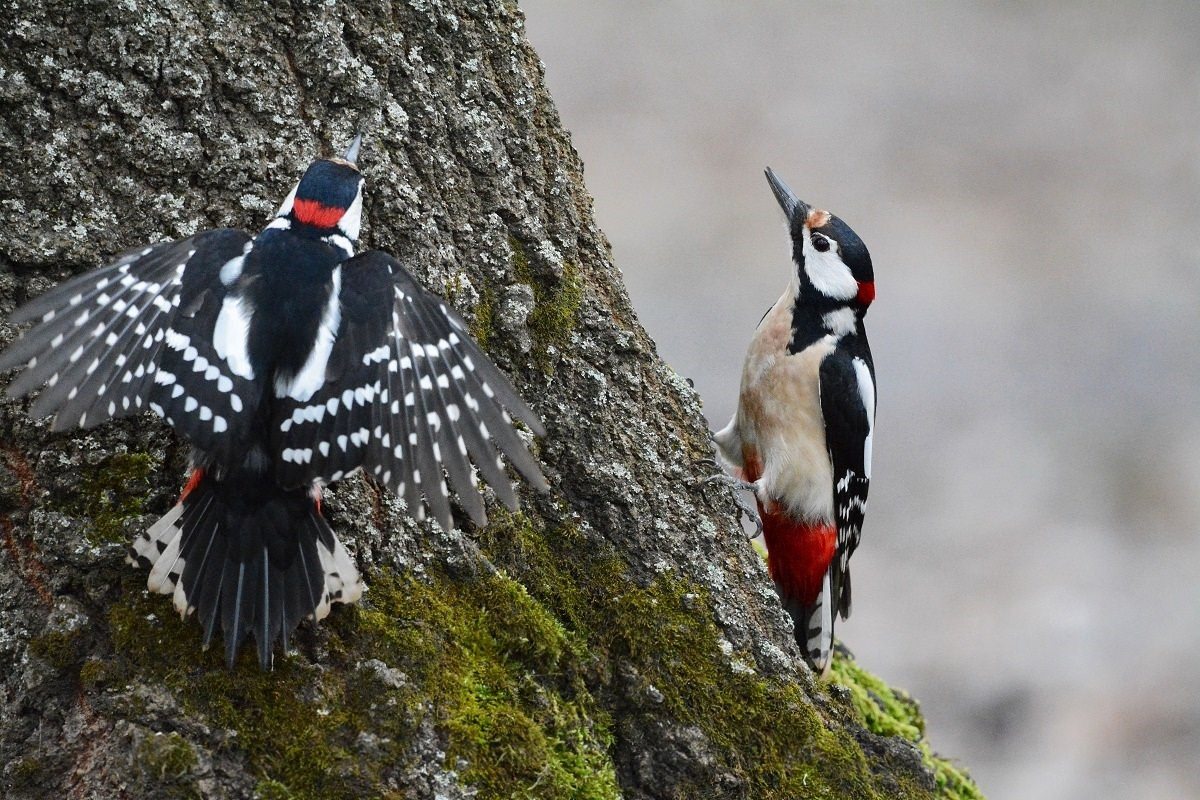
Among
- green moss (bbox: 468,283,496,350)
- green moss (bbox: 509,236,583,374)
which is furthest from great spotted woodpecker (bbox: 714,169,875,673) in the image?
green moss (bbox: 468,283,496,350)

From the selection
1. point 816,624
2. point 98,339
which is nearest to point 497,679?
point 98,339

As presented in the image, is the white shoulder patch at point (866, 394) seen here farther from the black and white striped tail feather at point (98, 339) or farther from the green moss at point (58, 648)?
Result: the green moss at point (58, 648)

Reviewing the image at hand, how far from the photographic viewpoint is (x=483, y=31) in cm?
328

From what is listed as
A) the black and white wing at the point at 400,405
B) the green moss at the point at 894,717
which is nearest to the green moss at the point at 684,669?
the black and white wing at the point at 400,405

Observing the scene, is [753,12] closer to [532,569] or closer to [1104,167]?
[1104,167]

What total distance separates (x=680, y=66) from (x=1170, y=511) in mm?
4890

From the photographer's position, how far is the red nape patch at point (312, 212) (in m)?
2.77

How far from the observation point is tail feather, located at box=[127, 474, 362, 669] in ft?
8.09

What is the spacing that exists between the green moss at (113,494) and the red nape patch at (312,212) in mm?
610

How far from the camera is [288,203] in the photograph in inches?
112

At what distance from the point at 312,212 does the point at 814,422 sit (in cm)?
225

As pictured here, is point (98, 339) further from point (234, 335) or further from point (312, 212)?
point (312, 212)

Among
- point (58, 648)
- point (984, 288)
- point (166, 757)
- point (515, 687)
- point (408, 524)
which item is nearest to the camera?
point (166, 757)

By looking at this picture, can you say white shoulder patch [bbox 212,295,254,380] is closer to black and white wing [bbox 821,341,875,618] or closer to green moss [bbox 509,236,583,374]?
green moss [bbox 509,236,583,374]
